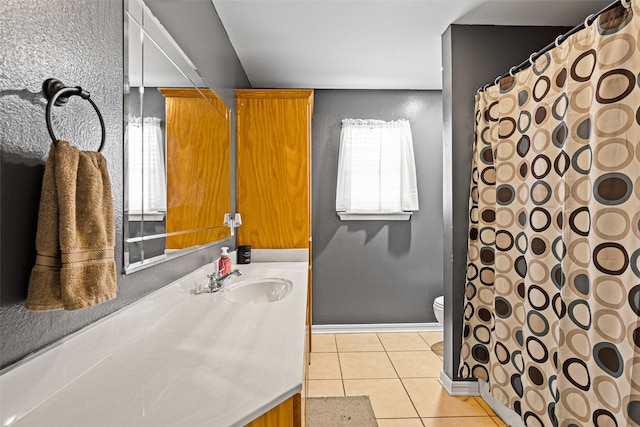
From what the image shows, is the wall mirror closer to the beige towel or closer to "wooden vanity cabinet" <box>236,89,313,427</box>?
the beige towel

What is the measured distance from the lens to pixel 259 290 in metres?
2.22

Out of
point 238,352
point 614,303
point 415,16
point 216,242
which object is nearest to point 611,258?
point 614,303

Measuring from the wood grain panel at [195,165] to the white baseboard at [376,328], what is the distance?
1.70 m

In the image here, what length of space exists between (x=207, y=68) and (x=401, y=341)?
2.76 meters

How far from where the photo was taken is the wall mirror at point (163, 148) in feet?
4.16

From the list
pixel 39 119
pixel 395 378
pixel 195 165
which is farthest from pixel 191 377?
pixel 395 378

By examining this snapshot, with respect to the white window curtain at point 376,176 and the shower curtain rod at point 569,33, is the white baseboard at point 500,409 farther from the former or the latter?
the shower curtain rod at point 569,33

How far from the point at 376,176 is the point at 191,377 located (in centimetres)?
303

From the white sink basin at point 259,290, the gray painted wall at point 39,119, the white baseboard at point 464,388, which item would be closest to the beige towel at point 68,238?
the gray painted wall at point 39,119

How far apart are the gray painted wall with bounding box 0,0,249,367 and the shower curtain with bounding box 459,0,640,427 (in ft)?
5.38

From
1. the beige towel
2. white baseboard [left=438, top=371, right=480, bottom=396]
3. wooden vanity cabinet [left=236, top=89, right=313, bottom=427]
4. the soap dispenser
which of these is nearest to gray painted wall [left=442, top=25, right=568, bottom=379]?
white baseboard [left=438, top=371, right=480, bottom=396]

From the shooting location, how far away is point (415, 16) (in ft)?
7.95

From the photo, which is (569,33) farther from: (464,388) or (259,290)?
(464,388)

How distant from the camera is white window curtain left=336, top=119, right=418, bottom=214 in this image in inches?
147
